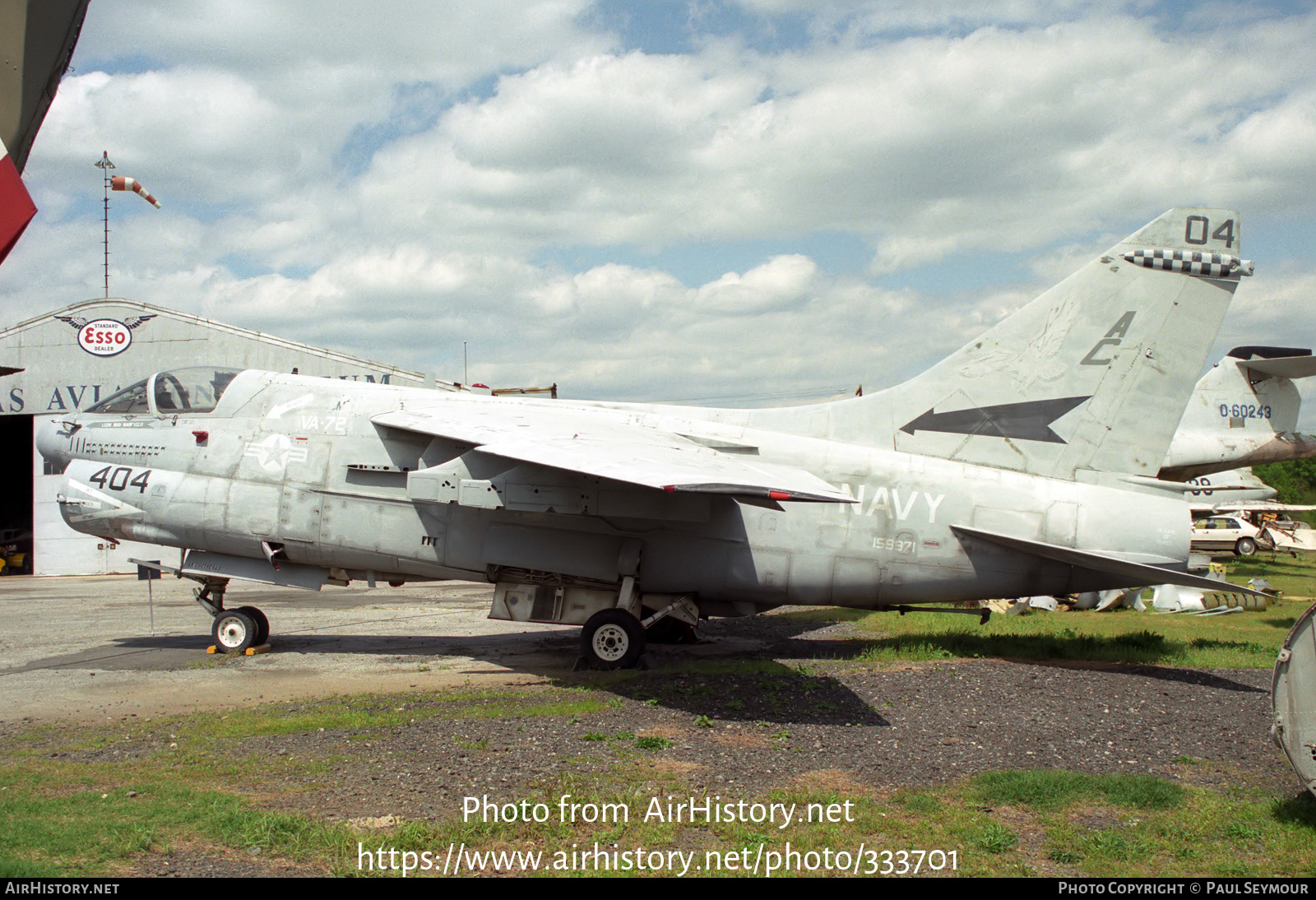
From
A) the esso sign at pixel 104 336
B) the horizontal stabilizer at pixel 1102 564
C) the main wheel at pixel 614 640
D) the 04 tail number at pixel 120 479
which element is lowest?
the main wheel at pixel 614 640

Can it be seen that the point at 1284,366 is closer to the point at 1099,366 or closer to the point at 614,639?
the point at 1099,366

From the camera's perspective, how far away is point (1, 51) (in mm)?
3293

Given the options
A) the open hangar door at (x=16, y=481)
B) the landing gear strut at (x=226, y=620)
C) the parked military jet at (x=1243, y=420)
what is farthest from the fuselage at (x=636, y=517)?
the open hangar door at (x=16, y=481)

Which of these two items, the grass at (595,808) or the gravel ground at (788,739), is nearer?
the grass at (595,808)

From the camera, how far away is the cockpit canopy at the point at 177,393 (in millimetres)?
12820

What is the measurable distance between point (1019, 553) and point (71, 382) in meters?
29.7

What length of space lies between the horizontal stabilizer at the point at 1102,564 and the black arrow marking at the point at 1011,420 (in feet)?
4.79

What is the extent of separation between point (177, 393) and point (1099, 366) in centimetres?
1333

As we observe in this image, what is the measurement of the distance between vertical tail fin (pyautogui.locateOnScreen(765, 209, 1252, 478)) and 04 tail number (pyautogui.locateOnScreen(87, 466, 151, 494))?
34.4 feet

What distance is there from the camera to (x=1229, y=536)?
39250 millimetres

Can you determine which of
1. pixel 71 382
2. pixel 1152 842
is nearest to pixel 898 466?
pixel 1152 842

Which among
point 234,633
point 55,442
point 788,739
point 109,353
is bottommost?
point 788,739

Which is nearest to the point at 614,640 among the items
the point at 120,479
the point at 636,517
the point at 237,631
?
the point at 636,517

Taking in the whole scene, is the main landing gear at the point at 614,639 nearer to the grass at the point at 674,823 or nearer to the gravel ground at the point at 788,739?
the gravel ground at the point at 788,739
